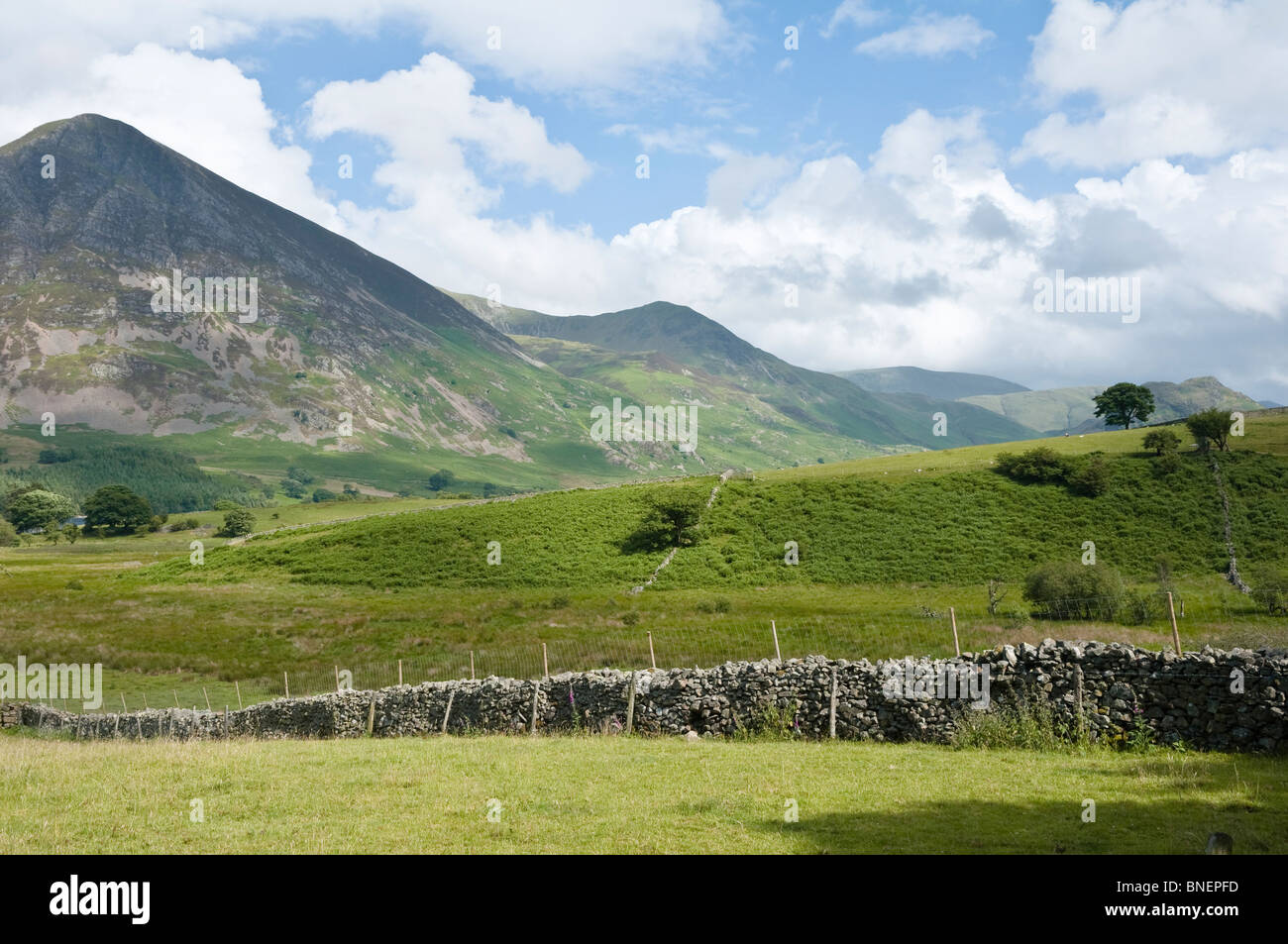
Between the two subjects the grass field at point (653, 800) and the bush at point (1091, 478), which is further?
the bush at point (1091, 478)

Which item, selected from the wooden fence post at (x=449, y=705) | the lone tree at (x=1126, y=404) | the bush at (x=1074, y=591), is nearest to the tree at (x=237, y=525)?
the bush at (x=1074, y=591)

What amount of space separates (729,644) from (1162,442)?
260 feet

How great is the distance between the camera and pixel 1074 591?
55.2 metres

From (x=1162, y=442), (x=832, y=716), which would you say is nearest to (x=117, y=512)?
(x=1162, y=442)

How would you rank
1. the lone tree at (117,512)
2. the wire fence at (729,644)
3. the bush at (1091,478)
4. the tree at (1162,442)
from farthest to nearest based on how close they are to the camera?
1. the lone tree at (117,512)
2. the tree at (1162,442)
3. the bush at (1091,478)
4. the wire fence at (729,644)

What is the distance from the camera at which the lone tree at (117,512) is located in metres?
170

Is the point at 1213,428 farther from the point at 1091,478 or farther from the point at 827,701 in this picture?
the point at 827,701

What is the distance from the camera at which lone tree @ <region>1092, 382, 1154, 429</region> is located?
5723 inches

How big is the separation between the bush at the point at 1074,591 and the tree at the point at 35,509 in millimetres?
200923

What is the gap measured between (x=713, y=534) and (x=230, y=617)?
159 ft

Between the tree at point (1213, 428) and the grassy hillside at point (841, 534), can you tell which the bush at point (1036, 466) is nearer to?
the grassy hillside at point (841, 534)

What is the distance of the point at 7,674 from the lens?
4375 centimetres
